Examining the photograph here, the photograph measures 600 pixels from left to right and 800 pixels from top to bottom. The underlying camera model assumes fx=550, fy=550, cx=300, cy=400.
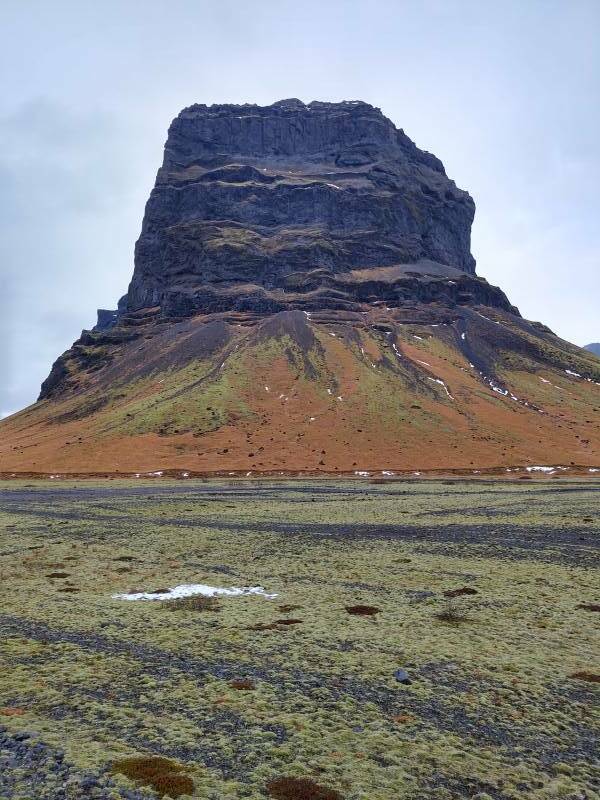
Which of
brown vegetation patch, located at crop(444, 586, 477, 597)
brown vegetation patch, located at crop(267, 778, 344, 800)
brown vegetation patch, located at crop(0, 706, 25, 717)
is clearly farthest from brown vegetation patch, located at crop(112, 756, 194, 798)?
brown vegetation patch, located at crop(444, 586, 477, 597)

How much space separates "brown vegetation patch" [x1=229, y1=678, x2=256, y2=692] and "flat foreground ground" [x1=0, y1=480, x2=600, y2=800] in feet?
0.27

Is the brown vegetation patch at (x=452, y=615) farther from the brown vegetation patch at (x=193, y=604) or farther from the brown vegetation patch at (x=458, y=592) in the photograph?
the brown vegetation patch at (x=193, y=604)

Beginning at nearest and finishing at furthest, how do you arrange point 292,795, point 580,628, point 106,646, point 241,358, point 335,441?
point 292,795 < point 106,646 < point 580,628 < point 335,441 < point 241,358

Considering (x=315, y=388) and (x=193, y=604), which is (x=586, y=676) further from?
(x=315, y=388)

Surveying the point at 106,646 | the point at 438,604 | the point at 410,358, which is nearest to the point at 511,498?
the point at 438,604

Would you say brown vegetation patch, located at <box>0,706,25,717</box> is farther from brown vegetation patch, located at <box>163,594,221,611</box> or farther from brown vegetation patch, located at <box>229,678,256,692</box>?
brown vegetation patch, located at <box>163,594,221,611</box>

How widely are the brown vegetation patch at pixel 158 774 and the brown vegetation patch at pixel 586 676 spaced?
10.2m

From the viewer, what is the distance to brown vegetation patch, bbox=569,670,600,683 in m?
13.9

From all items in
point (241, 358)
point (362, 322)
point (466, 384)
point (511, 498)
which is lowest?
point (511, 498)

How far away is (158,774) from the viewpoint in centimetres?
956

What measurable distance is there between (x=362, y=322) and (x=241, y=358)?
4488cm

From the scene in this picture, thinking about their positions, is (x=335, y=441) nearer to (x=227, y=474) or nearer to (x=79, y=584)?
(x=227, y=474)

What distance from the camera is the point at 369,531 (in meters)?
40.4

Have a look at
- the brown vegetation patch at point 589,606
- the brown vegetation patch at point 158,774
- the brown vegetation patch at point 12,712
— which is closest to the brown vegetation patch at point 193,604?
the brown vegetation patch at point 12,712
